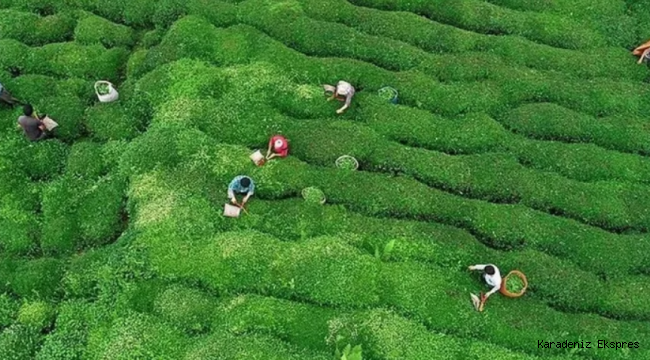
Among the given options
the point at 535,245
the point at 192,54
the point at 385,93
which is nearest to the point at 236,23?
the point at 192,54

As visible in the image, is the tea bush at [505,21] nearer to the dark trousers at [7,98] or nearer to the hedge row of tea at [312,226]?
the hedge row of tea at [312,226]

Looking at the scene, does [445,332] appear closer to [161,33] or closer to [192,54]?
[192,54]

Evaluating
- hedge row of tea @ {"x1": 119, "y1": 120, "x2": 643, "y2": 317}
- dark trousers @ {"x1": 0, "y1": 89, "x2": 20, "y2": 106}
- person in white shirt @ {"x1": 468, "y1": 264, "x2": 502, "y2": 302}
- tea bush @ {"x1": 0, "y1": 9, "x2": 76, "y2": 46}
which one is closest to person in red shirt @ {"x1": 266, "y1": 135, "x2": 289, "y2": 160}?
hedge row of tea @ {"x1": 119, "y1": 120, "x2": 643, "y2": 317}

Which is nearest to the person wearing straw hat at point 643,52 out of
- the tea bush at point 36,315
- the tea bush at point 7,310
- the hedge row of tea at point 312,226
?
the hedge row of tea at point 312,226

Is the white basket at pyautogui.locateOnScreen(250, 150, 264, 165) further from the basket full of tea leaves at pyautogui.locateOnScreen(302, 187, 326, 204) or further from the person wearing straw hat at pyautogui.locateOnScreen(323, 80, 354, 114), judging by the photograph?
the person wearing straw hat at pyautogui.locateOnScreen(323, 80, 354, 114)

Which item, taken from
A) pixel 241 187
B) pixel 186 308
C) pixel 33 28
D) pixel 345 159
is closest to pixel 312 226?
pixel 241 187
